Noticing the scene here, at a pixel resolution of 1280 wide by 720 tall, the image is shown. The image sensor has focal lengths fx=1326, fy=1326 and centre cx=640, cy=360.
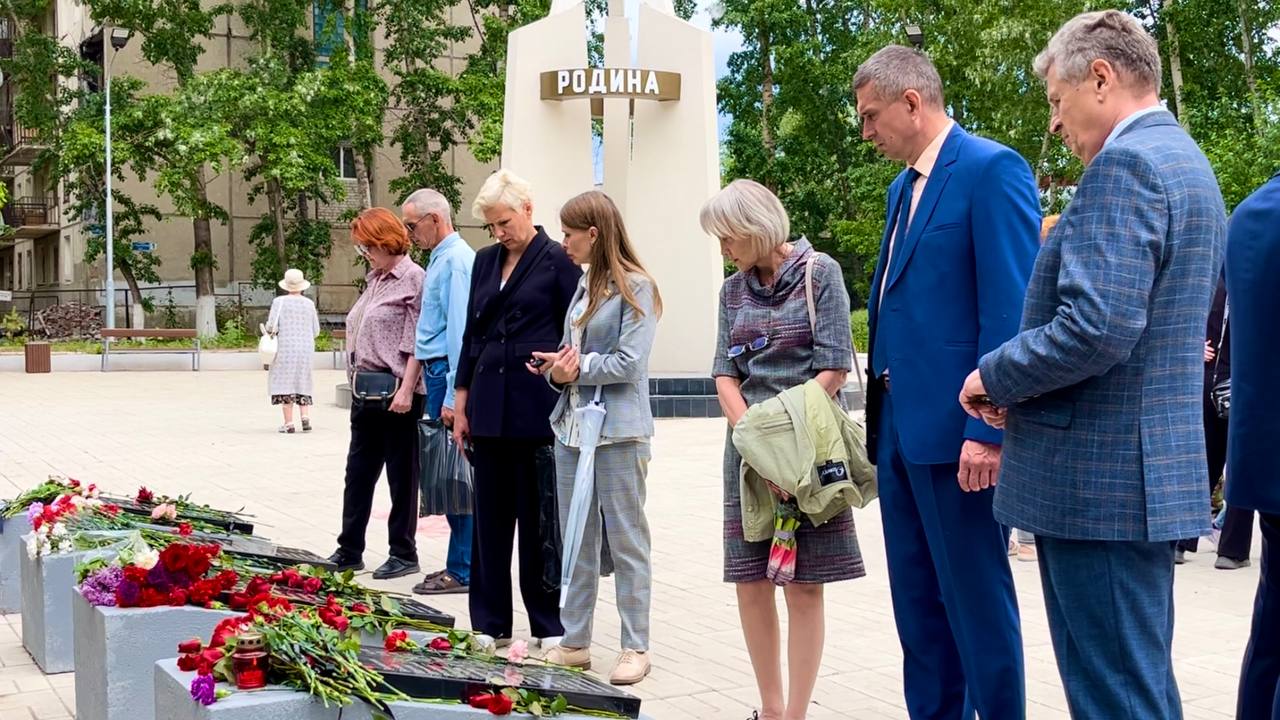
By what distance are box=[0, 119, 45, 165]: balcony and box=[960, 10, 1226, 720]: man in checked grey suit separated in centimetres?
4367

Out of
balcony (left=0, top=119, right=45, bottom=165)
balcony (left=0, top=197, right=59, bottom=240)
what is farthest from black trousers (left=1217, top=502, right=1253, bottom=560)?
balcony (left=0, top=197, right=59, bottom=240)

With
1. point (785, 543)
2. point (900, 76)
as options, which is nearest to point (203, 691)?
point (785, 543)

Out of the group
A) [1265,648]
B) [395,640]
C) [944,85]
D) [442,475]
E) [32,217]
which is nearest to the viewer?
[1265,648]

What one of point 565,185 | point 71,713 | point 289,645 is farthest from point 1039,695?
point 565,185

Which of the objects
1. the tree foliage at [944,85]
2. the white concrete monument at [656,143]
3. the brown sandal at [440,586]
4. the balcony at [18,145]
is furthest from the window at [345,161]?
the brown sandal at [440,586]

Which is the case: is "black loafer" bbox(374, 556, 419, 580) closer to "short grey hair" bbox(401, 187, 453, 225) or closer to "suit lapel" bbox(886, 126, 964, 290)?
"short grey hair" bbox(401, 187, 453, 225)

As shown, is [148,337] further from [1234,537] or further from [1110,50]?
[1110,50]

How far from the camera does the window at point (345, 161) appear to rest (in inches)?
1606

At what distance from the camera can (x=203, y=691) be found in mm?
3014

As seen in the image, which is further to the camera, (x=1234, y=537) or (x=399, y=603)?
(x=1234, y=537)

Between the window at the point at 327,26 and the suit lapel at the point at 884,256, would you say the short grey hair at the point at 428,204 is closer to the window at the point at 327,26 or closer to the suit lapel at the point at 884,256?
the suit lapel at the point at 884,256

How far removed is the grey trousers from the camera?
520 centimetres

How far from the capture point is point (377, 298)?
714cm

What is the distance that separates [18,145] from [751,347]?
4806 centimetres
